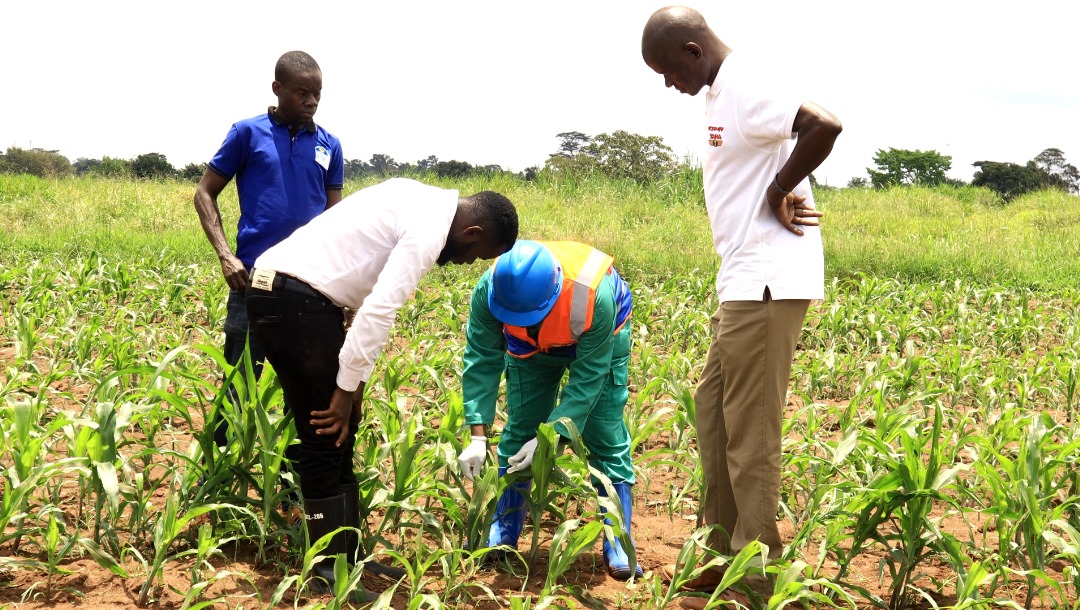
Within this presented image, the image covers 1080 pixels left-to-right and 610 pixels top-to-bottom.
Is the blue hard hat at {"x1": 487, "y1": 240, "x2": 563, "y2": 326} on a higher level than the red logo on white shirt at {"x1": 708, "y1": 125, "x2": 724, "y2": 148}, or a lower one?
lower

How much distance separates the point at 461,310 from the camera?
6.40 meters

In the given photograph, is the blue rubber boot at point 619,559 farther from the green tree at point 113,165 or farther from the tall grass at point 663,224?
the green tree at point 113,165

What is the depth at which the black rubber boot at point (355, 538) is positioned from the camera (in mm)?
2736

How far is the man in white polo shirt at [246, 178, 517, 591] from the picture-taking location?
8.06ft

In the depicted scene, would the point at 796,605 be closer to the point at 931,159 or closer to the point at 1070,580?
the point at 1070,580

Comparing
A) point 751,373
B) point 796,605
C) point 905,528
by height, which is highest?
point 751,373

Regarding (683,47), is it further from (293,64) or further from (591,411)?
(293,64)

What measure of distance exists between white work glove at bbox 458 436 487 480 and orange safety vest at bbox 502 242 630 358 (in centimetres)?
36

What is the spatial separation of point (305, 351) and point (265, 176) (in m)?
1.07

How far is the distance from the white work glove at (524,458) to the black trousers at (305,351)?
554 millimetres

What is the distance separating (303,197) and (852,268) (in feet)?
22.2

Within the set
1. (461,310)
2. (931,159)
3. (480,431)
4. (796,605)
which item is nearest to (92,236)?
(461,310)

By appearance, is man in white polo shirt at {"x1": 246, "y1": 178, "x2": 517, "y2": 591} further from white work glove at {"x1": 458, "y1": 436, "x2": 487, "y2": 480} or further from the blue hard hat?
white work glove at {"x1": 458, "y1": 436, "x2": 487, "y2": 480}

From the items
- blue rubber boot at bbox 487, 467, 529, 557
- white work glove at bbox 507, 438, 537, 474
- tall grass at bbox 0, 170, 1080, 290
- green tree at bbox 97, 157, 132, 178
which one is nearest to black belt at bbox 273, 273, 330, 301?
white work glove at bbox 507, 438, 537, 474
